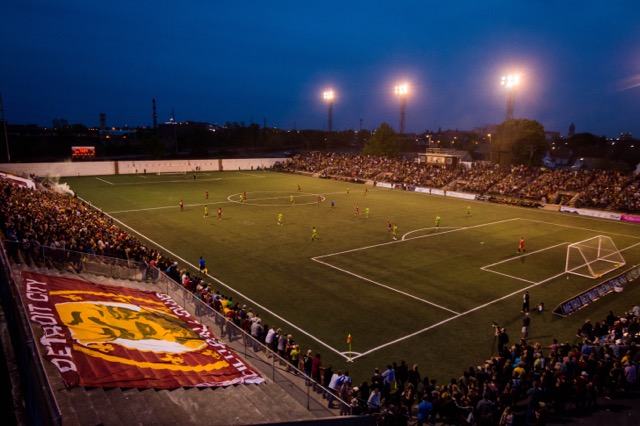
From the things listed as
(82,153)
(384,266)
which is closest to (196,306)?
(384,266)

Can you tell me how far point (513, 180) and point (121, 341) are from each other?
57814 mm

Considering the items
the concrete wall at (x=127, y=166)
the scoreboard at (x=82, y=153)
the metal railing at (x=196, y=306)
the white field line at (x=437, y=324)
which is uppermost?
the scoreboard at (x=82, y=153)

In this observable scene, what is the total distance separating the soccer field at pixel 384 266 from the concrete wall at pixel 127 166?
21.7 metres

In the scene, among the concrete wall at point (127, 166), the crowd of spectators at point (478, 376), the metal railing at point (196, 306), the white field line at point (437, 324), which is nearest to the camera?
the crowd of spectators at point (478, 376)

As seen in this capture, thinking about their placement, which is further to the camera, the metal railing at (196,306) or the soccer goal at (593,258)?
the soccer goal at (593,258)

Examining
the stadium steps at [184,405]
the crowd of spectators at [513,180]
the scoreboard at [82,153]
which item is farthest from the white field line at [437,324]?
the scoreboard at [82,153]

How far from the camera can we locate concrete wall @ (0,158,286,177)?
67.5m

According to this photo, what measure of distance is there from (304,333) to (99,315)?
7.91 m

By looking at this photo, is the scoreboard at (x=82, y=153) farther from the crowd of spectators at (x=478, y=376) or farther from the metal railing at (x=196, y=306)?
the metal railing at (x=196, y=306)

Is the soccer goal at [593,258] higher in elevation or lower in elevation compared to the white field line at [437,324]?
higher

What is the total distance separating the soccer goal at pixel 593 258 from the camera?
26984mm

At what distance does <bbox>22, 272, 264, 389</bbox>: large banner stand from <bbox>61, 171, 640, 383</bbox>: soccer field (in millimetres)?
4325

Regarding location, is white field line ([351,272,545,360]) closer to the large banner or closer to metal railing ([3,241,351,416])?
metal railing ([3,241,351,416])

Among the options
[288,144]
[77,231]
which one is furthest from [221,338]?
[288,144]
